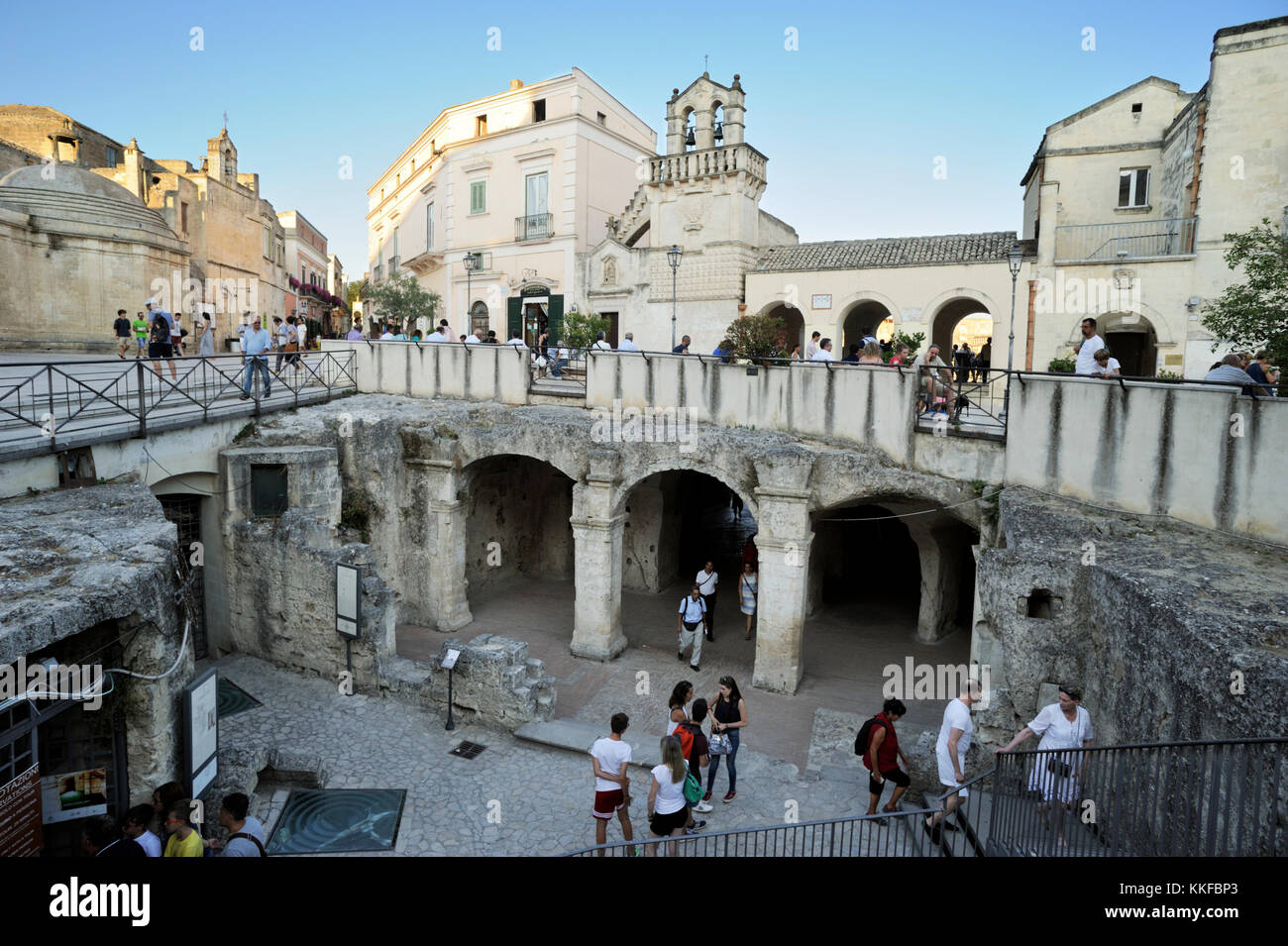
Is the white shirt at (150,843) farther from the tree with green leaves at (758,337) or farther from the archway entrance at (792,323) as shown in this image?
the archway entrance at (792,323)

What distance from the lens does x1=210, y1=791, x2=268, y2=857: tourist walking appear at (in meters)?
6.20

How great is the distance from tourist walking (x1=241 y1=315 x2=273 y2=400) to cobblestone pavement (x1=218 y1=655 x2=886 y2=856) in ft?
20.2

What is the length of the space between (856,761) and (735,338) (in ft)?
39.5

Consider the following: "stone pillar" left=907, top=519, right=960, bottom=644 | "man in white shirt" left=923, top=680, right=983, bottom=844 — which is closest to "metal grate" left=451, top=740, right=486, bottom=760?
"man in white shirt" left=923, top=680, right=983, bottom=844

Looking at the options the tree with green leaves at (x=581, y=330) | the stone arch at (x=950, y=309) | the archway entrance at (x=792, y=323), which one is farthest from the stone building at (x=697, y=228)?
the stone arch at (x=950, y=309)

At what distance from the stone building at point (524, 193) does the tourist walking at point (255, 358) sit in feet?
39.9

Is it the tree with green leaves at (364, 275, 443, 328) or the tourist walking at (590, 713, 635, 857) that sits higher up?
the tree with green leaves at (364, 275, 443, 328)

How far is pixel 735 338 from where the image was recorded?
20391 mm

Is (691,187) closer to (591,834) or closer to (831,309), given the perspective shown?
(831,309)

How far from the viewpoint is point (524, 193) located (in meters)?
28.5

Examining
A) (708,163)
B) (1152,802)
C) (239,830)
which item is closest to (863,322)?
(708,163)


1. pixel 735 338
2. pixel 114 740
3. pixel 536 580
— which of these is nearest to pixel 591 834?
pixel 114 740

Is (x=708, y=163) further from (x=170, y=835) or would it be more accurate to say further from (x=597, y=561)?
(x=170, y=835)

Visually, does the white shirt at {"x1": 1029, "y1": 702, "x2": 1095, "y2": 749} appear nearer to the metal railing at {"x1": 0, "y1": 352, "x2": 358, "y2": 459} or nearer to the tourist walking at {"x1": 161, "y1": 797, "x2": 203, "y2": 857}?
the tourist walking at {"x1": 161, "y1": 797, "x2": 203, "y2": 857}
